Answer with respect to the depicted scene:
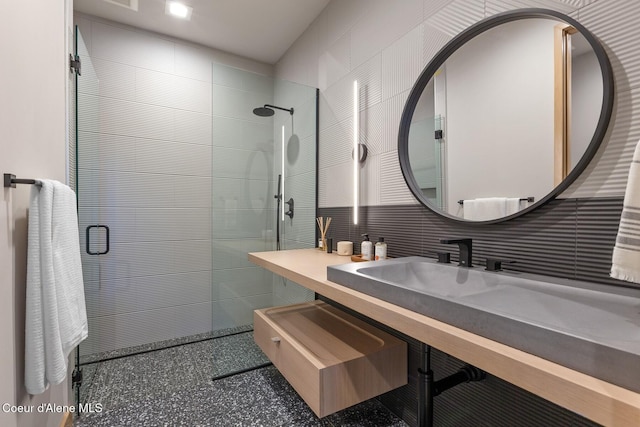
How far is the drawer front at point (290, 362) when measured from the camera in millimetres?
1236

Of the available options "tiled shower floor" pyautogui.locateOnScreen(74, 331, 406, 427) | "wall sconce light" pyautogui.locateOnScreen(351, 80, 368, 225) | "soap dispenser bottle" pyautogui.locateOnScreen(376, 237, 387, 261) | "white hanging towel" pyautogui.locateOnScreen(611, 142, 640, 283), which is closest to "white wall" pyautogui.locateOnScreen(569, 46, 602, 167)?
"white hanging towel" pyautogui.locateOnScreen(611, 142, 640, 283)

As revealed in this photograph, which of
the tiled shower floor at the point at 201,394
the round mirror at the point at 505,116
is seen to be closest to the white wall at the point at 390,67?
the round mirror at the point at 505,116

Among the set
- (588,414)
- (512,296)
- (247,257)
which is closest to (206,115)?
(247,257)

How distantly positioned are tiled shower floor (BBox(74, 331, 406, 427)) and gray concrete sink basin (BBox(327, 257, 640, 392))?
0.94 meters

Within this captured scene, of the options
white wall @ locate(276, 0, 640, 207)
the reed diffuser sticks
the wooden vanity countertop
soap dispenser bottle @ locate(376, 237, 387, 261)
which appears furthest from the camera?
the reed diffuser sticks

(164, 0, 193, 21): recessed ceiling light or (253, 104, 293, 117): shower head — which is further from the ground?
(164, 0, 193, 21): recessed ceiling light

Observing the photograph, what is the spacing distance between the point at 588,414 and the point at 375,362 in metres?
0.99

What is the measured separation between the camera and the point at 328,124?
2250mm

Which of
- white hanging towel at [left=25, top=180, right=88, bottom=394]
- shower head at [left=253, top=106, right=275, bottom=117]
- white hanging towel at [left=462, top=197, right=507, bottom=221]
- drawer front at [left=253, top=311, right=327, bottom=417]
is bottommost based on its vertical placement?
drawer front at [left=253, top=311, right=327, bottom=417]

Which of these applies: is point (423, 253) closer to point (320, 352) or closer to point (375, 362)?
point (375, 362)

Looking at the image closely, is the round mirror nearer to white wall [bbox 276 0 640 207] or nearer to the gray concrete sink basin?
white wall [bbox 276 0 640 207]

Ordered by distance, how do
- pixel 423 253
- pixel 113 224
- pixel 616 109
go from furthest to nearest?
pixel 113 224
pixel 423 253
pixel 616 109

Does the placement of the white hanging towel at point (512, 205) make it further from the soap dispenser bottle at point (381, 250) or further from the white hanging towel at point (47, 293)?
the white hanging towel at point (47, 293)

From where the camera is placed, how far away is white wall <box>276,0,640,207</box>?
85 cm
